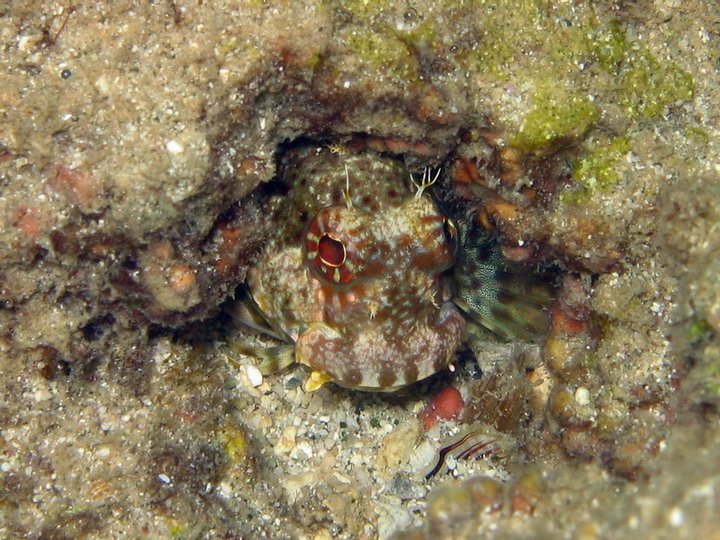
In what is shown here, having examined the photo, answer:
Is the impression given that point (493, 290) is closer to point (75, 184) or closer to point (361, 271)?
point (361, 271)

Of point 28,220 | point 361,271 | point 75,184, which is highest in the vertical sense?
point 75,184

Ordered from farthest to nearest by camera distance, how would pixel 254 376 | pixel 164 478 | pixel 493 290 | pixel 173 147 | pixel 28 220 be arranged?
pixel 254 376 → pixel 493 290 → pixel 164 478 → pixel 28 220 → pixel 173 147

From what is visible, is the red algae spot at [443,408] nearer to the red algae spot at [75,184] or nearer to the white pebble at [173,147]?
the white pebble at [173,147]

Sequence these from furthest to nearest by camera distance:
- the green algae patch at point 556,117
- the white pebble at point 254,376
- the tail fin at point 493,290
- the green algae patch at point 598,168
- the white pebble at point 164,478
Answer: the white pebble at point 254,376 → the tail fin at point 493,290 → the white pebble at point 164,478 → the green algae patch at point 598,168 → the green algae patch at point 556,117

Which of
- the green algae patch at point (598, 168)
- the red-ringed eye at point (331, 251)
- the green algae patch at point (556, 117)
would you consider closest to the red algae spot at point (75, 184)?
the red-ringed eye at point (331, 251)

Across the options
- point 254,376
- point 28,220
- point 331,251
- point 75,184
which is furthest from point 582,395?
point 28,220

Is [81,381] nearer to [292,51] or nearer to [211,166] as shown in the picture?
[211,166]

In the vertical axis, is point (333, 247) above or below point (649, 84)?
below
